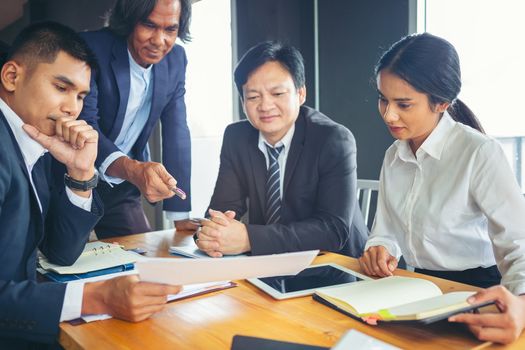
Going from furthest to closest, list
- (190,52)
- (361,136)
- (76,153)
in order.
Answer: (190,52) < (361,136) < (76,153)

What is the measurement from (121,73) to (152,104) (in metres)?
0.20

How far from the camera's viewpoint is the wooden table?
0.83 meters

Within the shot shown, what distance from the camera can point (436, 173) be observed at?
1.42m

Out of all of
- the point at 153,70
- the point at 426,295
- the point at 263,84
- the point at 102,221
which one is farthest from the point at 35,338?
the point at 153,70

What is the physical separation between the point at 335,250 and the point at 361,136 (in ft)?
5.43

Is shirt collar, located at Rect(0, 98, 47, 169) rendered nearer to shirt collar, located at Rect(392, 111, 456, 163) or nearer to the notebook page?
the notebook page

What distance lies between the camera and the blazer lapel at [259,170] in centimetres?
188

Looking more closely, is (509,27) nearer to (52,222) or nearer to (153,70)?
(153,70)

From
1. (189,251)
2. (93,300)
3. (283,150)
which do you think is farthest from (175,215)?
(93,300)

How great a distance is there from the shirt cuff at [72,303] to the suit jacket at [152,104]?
102cm

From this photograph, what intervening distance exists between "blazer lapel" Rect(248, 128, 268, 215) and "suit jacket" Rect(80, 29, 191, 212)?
0.46 m

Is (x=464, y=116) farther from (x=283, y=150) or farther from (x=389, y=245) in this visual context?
(x=283, y=150)

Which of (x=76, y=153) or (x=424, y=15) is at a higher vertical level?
(x=424, y=15)

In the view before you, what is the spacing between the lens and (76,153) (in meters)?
1.34
